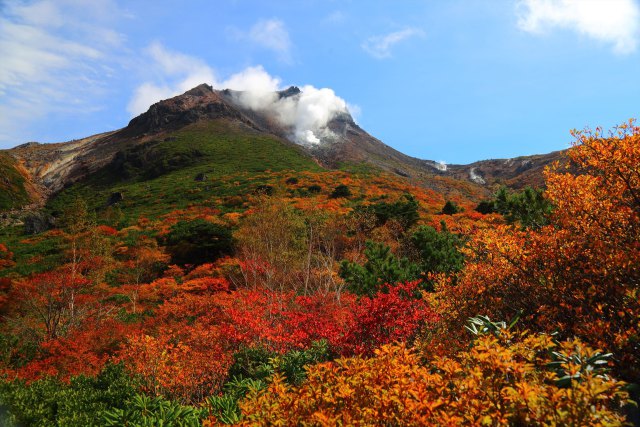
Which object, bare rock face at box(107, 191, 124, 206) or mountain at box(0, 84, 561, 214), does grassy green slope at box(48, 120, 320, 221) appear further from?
bare rock face at box(107, 191, 124, 206)

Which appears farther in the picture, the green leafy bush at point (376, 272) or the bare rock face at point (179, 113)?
the bare rock face at point (179, 113)

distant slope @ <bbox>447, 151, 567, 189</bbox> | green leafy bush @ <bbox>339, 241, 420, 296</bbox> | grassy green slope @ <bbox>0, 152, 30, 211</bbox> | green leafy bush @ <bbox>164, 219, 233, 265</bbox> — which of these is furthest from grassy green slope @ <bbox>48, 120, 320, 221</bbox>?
distant slope @ <bbox>447, 151, 567, 189</bbox>

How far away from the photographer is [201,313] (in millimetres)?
18016

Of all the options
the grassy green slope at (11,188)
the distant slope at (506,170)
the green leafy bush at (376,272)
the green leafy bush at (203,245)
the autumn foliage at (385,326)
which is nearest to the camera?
the autumn foliage at (385,326)

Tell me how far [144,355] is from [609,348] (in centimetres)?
1136

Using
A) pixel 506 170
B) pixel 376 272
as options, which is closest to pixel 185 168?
pixel 376 272

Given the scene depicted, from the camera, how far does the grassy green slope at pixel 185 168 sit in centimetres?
4916

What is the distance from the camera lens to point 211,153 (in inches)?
2854

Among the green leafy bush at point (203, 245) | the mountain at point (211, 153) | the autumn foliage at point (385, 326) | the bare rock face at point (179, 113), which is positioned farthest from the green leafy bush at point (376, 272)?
the bare rock face at point (179, 113)

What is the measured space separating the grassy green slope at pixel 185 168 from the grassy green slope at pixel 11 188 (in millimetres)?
4798

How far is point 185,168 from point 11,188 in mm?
31268

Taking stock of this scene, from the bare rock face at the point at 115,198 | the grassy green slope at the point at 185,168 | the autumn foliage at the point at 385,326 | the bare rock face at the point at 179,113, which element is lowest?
the autumn foliage at the point at 385,326

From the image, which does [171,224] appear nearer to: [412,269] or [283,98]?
[412,269]

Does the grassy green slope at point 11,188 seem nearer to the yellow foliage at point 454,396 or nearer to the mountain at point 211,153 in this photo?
the mountain at point 211,153
